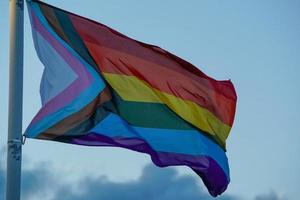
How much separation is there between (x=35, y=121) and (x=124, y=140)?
283 cm

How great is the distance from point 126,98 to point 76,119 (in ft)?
6.23

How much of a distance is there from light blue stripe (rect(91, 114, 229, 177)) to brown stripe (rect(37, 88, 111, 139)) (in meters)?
0.39

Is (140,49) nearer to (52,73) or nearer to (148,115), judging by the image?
(148,115)

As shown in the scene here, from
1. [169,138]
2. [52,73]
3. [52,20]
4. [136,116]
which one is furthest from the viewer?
[169,138]

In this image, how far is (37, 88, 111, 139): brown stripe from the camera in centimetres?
1330

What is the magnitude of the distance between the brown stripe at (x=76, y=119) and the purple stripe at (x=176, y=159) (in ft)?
1.35

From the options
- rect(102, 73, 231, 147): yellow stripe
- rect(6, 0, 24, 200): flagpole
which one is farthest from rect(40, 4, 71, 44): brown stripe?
rect(102, 73, 231, 147): yellow stripe

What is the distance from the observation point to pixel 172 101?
55.9 ft

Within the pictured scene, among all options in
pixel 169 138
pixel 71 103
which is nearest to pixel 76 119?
pixel 71 103

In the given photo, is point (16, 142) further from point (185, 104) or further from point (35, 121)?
point (185, 104)

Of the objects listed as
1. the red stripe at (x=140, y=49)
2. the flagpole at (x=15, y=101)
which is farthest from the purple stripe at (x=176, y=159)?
the red stripe at (x=140, y=49)

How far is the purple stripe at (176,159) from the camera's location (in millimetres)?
14672

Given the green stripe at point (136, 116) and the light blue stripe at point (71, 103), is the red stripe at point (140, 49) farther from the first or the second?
the green stripe at point (136, 116)

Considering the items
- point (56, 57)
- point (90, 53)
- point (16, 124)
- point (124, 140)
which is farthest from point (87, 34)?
point (16, 124)
